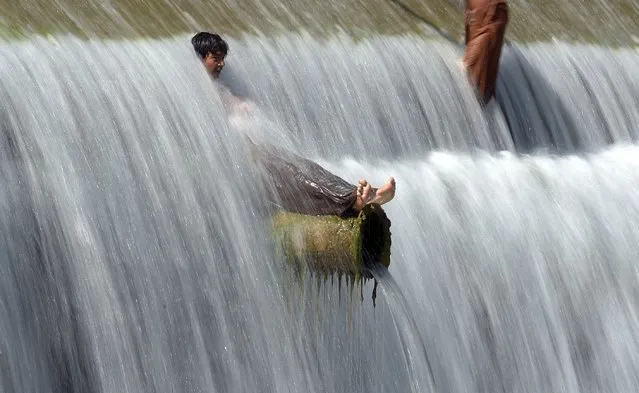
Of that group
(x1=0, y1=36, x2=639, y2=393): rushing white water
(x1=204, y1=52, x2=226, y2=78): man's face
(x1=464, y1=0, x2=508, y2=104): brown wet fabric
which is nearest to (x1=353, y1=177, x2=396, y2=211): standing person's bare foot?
(x1=0, y1=36, x2=639, y2=393): rushing white water

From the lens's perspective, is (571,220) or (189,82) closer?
(189,82)

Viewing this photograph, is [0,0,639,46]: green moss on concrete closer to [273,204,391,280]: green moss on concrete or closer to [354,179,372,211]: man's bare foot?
[273,204,391,280]: green moss on concrete

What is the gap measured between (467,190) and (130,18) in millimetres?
2449

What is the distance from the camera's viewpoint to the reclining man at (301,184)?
Result: 341 inches

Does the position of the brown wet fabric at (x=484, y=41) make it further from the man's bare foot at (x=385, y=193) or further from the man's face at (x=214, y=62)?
the man's bare foot at (x=385, y=193)

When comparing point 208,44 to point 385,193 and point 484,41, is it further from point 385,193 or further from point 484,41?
point 484,41

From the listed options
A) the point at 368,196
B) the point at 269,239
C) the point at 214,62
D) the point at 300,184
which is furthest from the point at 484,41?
the point at 269,239

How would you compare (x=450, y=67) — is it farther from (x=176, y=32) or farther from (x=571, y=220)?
(x=176, y=32)

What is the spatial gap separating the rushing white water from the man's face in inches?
2.7

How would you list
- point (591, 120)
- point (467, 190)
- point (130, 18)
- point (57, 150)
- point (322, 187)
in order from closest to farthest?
point (57, 150) → point (322, 187) → point (130, 18) → point (467, 190) → point (591, 120)

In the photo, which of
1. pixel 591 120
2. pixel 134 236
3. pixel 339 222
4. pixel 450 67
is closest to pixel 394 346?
pixel 339 222

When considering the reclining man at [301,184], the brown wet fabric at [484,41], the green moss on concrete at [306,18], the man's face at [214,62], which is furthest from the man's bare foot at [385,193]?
the brown wet fabric at [484,41]

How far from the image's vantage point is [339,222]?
28.3 feet

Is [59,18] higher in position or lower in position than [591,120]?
higher
